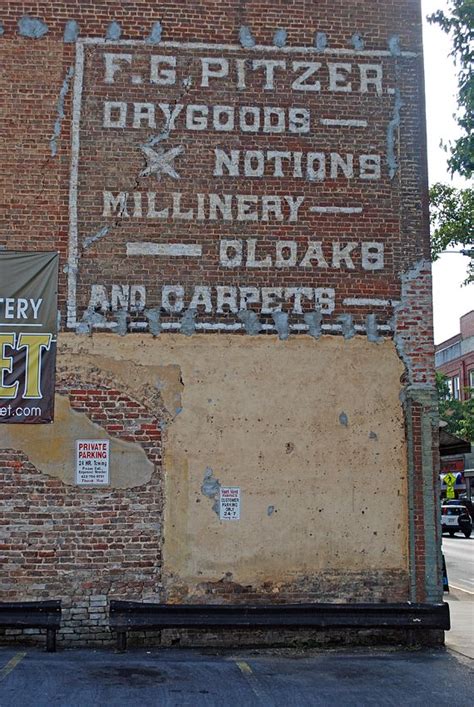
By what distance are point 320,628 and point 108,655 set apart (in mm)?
2593

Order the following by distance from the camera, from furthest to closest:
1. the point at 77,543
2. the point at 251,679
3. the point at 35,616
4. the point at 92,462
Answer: the point at 92,462 < the point at 77,543 < the point at 35,616 < the point at 251,679

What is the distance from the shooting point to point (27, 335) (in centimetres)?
1105

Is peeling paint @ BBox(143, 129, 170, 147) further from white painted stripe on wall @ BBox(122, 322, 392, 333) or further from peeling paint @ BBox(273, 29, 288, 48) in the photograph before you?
white painted stripe on wall @ BBox(122, 322, 392, 333)

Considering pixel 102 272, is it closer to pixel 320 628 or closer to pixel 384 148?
pixel 384 148

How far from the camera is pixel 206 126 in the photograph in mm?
11594

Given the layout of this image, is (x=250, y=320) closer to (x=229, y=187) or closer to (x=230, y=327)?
(x=230, y=327)

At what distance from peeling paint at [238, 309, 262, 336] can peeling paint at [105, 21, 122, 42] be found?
13.5ft

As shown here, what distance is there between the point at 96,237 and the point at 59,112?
1.78 metres

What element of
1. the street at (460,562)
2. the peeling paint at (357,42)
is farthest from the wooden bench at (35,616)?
the street at (460,562)

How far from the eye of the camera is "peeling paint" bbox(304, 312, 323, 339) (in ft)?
37.2

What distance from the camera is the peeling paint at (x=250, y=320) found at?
11273mm

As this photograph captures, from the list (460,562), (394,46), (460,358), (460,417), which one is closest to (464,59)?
(394,46)

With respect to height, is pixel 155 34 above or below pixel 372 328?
above

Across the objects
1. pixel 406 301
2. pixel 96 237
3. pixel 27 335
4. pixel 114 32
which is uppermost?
pixel 114 32
